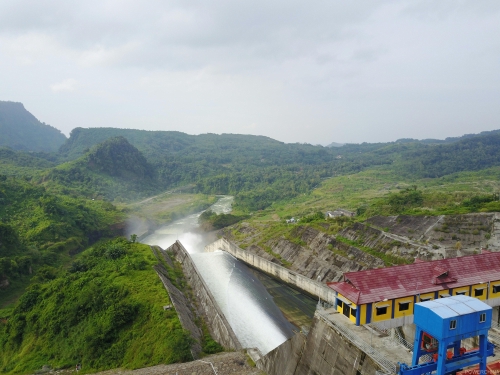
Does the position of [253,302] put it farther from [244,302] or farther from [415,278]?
[415,278]

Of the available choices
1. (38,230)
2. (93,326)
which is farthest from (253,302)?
(38,230)

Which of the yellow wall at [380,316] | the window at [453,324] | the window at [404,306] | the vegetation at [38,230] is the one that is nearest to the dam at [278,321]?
the yellow wall at [380,316]

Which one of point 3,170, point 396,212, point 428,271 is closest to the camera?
point 428,271

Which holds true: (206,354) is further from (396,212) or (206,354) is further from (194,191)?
(194,191)

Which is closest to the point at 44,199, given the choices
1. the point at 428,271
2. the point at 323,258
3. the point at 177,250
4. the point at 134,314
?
the point at 177,250

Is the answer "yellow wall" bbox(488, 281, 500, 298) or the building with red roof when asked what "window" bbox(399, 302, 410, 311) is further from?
"yellow wall" bbox(488, 281, 500, 298)

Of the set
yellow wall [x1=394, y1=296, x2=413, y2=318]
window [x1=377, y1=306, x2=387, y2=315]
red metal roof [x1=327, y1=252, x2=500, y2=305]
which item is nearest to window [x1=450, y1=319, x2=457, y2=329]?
red metal roof [x1=327, y1=252, x2=500, y2=305]

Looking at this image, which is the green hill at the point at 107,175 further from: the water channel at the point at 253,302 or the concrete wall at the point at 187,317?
the concrete wall at the point at 187,317
